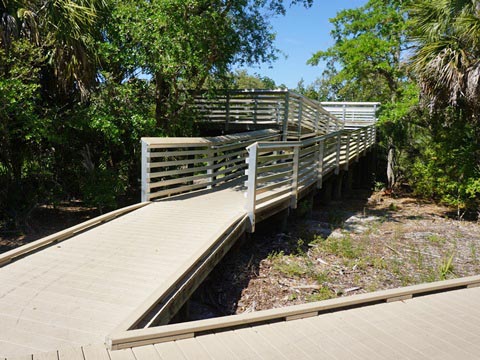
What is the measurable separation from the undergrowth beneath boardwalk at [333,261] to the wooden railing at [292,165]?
0.89m

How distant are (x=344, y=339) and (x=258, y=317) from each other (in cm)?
71

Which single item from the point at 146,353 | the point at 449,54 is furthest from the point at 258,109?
the point at 146,353

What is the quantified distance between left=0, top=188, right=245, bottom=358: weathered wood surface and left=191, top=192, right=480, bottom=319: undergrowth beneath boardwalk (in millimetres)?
1000

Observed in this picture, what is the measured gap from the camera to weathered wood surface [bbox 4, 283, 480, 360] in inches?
110

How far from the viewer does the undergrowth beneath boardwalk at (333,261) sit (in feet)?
18.5

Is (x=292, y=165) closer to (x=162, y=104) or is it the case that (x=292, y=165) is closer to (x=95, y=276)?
(x=162, y=104)

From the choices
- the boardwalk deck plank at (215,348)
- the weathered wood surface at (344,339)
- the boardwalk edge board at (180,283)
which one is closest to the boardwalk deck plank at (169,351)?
the weathered wood surface at (344,339)

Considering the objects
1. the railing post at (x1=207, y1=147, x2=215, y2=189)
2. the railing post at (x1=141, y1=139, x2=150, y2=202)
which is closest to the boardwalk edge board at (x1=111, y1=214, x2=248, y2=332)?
the railing post at (x1=141, y1=139, x2=150, y2=202)

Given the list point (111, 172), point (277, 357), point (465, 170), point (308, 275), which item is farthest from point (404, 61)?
point (277, 357)

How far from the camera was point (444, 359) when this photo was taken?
293 centimetres

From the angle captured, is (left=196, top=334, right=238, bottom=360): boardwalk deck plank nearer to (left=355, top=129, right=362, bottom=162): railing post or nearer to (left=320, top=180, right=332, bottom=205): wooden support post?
(left=320, top=180, right=332, bottom=205): wooden support post

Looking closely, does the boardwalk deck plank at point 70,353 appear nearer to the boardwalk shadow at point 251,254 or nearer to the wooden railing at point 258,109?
the boardwalk shadow at point 251,254

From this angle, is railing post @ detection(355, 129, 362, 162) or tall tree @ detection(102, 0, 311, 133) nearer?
tall tree @ detection(102, 0, 311, 133)

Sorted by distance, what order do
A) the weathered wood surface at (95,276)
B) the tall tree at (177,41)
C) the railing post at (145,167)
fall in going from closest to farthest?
the weathered wood surface at (95,276) < the railing post at (145,167) < the tall tree at (177,41)
